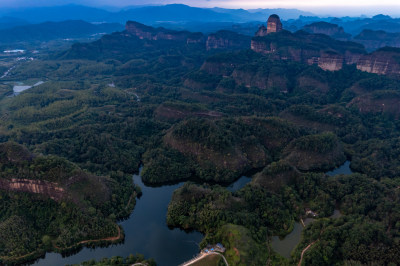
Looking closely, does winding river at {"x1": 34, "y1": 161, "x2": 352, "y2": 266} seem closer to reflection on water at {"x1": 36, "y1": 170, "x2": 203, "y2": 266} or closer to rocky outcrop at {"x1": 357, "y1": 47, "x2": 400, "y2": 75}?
reflection on water at {"x1": 36, "y1": 170, "x2": 203, "y2": 266}

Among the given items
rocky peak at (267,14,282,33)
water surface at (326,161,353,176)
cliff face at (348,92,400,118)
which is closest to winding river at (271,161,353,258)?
water surface at (326,161,353,176)

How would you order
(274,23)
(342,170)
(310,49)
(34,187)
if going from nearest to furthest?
(34,187)
(342,170)
(310,49)
(274,23)

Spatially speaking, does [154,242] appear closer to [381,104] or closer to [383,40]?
[381,104]

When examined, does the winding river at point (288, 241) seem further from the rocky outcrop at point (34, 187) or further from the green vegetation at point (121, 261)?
the rocky outcrop at point (34, 187)

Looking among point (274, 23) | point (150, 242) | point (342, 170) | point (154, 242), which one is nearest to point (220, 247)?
point (154, 242)

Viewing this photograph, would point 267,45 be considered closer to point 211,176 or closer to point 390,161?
point 390,161

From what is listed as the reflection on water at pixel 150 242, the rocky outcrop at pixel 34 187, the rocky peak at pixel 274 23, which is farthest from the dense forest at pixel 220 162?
the rocky peak at pixel 274 23
